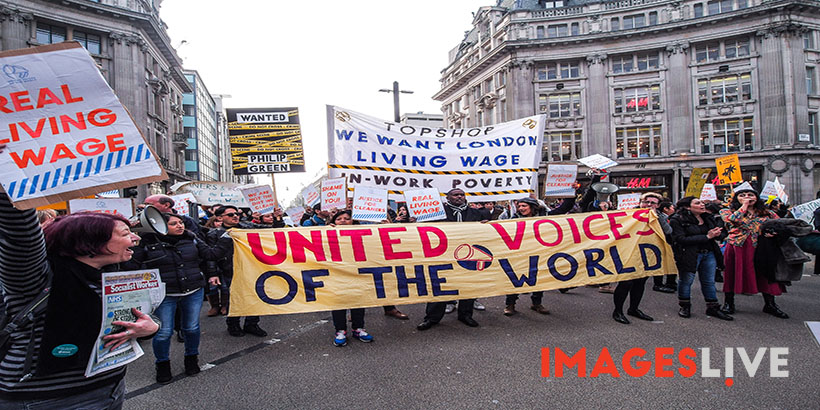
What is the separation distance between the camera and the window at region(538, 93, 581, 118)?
37750 mm

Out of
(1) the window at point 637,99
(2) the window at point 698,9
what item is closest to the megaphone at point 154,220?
(1) the window at point 637,99

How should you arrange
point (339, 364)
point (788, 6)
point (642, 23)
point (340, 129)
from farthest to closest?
1. point (642, 23)
2. point (788, 6)
3. point (340, 129)
4. point (339, 364)

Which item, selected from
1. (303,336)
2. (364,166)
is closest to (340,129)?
(364,166)

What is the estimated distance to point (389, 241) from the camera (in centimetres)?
548

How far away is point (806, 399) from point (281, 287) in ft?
16.7

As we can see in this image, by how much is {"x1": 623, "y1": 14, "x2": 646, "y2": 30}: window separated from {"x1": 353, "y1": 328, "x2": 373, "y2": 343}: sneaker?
40.8 meters

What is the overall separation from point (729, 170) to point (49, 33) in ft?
125

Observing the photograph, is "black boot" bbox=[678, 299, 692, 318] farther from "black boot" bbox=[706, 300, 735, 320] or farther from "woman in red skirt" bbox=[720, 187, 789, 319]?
"woman in red skirt" bbox=[720, 187, 789, 319]

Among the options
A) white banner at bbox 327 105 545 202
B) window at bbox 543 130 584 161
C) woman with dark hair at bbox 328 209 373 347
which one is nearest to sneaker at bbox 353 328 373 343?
woman with dark hair at bbox 328 209 373 347

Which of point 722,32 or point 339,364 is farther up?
point 722,32

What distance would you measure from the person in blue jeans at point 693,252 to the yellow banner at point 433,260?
0.20m

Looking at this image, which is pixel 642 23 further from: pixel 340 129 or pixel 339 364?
pixel 339 364

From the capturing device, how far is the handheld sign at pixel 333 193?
27.6 feet

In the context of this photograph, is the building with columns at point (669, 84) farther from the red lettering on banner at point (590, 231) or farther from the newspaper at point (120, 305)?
the newspaper at point (120, 305)
